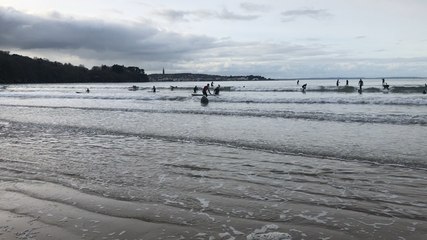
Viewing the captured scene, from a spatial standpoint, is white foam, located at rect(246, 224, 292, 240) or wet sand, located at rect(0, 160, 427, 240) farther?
wet sand, located at rect(0, 160, 427, 240)

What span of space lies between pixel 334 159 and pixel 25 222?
776cm

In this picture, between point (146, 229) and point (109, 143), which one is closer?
point (146, 229)

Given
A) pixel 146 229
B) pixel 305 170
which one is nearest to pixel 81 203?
pixel 146 229

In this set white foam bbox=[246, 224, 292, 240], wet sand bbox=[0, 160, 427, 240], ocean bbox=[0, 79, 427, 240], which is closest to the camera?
white foam bbox=[246, 224, 292, 240]

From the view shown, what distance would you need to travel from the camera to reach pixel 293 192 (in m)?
7.80

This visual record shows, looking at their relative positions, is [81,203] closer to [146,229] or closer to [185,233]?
[146,229]

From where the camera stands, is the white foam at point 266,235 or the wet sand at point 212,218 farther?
the wet sand at point 212,218

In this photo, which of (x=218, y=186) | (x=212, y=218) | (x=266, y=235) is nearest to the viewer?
(x=266, y=235)

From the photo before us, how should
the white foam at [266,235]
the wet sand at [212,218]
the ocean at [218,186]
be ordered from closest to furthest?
the white foam at [266,235], the wet sand at [212,218], the ocean at [218,186]

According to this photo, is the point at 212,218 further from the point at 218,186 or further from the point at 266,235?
the point at 218,186

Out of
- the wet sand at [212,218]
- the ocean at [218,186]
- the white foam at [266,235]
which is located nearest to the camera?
the white foam at [266,235]

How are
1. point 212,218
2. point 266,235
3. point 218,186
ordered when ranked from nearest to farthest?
point 266,235 → point 212,218 → point 218,186

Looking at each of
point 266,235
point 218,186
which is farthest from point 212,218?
point 218,186

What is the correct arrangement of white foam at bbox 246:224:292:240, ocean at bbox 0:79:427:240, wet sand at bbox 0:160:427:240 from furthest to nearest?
1. ocean at bbox 0:79:427:240
2. wet sand at bbox 0:160:427:240
3. white foam at bbox 246:224:292:240
